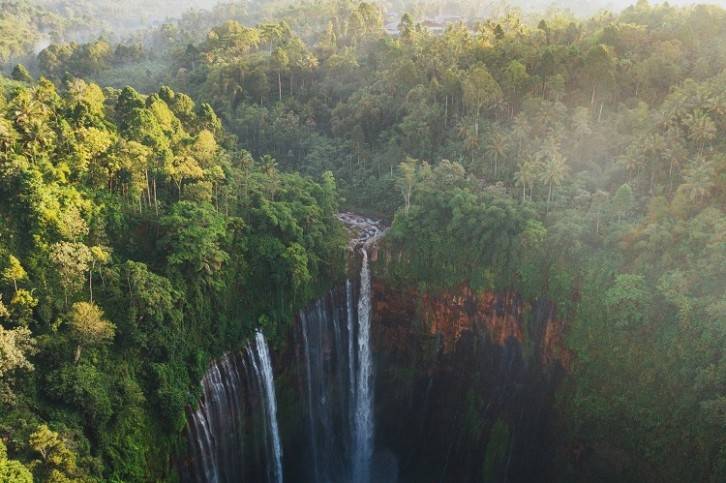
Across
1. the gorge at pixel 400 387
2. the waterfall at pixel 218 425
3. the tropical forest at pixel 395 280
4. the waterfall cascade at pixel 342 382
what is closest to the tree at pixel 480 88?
the tropical forest at pixel 395 280

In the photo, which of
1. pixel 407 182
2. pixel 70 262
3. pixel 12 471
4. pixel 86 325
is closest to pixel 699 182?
pixel 407 182

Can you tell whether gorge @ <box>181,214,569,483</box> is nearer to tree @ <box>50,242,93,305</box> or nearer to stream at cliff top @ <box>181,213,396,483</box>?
stream at cliff top @ <box>181,213,396,483</box>

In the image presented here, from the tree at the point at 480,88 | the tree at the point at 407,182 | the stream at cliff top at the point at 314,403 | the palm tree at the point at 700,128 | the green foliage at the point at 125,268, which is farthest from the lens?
the tree at the point at 480,88

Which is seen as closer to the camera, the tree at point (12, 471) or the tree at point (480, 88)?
the tree at point (12, 471)

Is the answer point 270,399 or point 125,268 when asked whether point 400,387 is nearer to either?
point 270,399

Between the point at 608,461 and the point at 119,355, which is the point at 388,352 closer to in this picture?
the point at 608,461

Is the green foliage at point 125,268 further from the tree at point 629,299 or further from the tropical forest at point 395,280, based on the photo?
the tree at point 629,299
